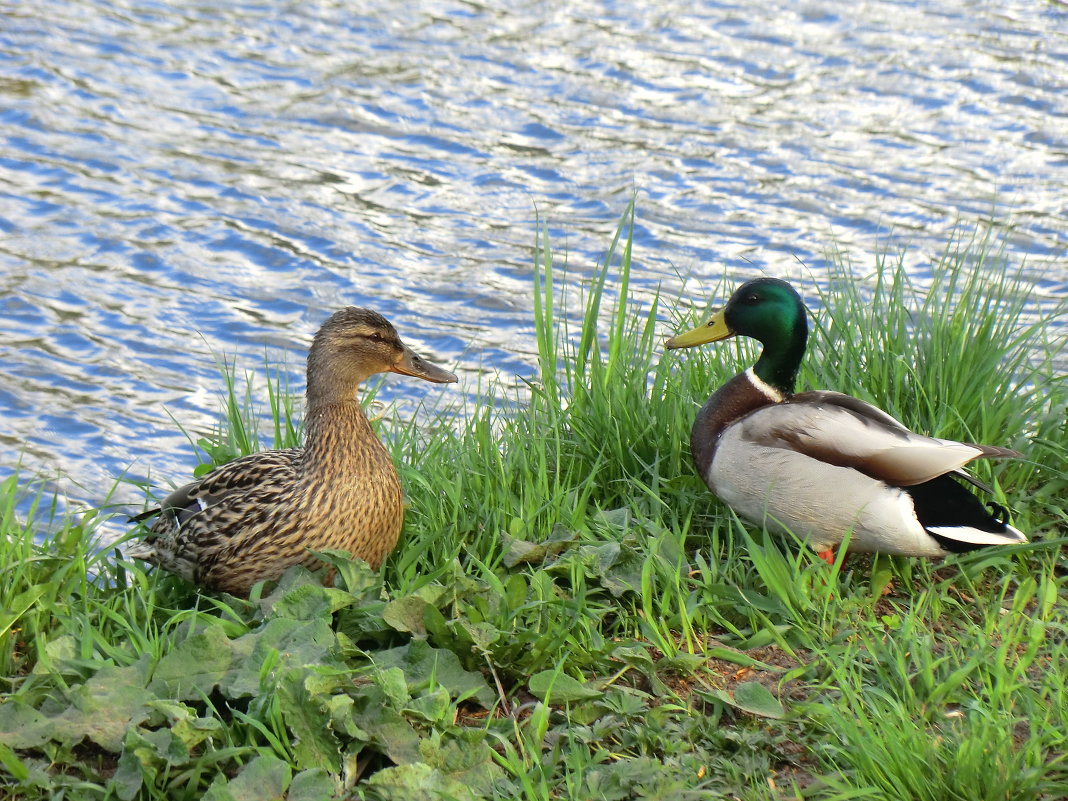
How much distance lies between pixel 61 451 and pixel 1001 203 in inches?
204

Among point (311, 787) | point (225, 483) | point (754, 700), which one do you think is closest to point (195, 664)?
point (311, 787)

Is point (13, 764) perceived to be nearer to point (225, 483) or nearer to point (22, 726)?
point (22, 726)

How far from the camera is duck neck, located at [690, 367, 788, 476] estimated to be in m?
3.84

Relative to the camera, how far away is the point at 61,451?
579 cm

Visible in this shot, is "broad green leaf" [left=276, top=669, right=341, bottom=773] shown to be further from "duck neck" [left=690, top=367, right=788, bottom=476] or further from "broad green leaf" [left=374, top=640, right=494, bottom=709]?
"duck neck" [left=690, top=367, right=788, bottom=476]

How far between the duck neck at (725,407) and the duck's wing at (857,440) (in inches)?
4.2

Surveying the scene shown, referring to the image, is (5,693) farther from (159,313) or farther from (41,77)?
(41,77)

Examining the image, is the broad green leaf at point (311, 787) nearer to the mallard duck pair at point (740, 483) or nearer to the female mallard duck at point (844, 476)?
the mallard duck pair at point (740, 483)

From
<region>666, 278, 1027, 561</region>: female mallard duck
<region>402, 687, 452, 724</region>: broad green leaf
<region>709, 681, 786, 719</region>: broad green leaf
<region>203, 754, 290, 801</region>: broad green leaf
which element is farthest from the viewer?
<region>666, 278, 1027, 561</region>: female mallard duck

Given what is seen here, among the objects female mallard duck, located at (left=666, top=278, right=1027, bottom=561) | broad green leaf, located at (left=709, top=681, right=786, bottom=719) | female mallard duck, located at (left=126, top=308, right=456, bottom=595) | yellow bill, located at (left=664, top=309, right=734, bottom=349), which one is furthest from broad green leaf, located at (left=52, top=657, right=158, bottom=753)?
yellow bill, located at (left=664, top=309, right=734, bottom=349)

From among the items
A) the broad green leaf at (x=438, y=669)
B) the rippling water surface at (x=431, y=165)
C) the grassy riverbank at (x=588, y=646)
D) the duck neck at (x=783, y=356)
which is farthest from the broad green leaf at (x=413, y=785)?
the rippling water surface at (x=431, y=165)

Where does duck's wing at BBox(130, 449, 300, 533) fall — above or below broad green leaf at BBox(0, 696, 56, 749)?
above

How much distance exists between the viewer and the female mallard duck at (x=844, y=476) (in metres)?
3.51

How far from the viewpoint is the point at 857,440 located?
361 cm
